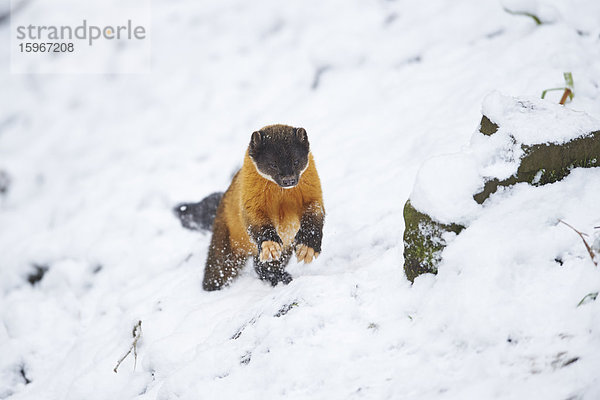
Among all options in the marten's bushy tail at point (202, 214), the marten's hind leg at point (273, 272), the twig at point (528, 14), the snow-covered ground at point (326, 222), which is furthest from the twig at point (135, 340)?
the twig at point (528, 14)

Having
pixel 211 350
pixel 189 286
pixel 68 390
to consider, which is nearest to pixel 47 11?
pixel 189 286

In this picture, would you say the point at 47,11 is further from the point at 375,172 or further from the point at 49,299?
the point at 375,172

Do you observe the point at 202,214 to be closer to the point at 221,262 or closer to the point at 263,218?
the point at 221,262

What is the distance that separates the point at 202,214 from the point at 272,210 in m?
2.14

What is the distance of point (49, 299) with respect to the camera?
598cm

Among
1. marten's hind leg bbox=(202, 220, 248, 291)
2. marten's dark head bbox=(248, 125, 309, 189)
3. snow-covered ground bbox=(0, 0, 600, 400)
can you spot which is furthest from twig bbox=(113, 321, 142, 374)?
marten's dark head bbox=(248, 125, 309, 189)

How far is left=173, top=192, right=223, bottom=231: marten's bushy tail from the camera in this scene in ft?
21.2

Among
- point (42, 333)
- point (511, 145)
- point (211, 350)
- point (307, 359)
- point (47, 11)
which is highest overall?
point (47, 11)

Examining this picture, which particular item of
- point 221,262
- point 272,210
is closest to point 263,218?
point 272,210

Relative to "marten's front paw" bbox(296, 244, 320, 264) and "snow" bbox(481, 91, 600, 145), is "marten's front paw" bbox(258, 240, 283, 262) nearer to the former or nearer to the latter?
"marten's front paw" bbox(296, 244, 320, 264)

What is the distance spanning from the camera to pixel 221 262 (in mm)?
5043

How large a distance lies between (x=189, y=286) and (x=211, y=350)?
209 cm

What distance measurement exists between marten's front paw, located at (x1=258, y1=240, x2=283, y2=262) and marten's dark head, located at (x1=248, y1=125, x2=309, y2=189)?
50cm

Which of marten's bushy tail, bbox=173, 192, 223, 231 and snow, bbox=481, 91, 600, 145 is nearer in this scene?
snow, bbox=481, 91, 600, 145
